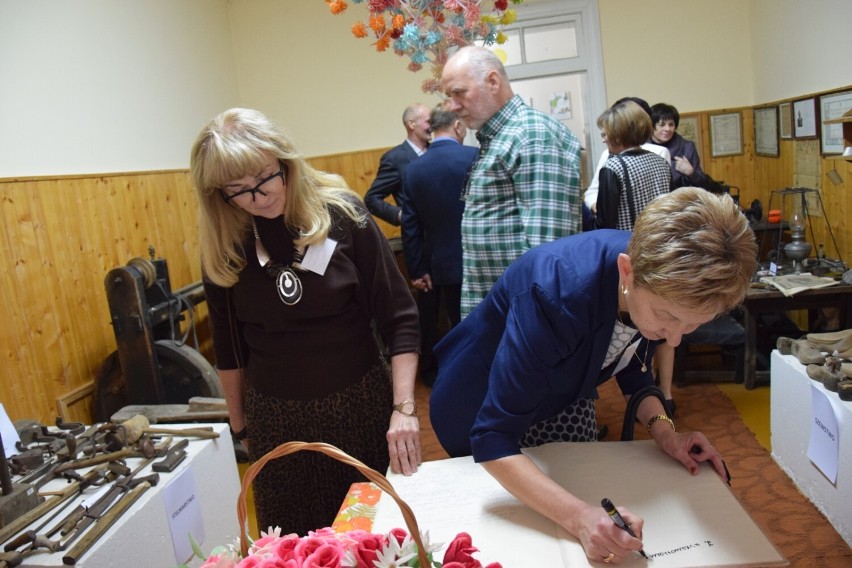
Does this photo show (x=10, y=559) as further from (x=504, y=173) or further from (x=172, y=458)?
(x=504, y=173)

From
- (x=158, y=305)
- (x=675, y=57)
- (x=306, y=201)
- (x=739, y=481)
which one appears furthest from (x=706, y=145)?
(x=306, y=201)

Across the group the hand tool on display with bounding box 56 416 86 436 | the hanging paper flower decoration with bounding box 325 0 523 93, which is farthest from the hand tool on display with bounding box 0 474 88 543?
the hanging paper flower decoration with bounding box 325 0 523 93

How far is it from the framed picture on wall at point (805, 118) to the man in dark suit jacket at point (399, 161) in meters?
2.25

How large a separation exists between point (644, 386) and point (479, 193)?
1.06 metres

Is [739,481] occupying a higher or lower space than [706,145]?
lower

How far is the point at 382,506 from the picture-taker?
1.20 m

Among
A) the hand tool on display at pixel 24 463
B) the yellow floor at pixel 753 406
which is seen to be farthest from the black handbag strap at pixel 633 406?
the yellow floor at pixel 753 406

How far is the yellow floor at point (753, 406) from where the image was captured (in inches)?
125

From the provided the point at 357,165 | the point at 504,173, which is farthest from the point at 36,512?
the point at 357,165

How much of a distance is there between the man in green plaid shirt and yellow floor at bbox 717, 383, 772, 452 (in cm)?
166

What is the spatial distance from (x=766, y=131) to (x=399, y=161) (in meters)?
2.73

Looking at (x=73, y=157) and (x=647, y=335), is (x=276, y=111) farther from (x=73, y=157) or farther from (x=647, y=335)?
(x=647, y=335)

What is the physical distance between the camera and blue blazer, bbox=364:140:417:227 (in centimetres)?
425

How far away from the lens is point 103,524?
4.48ft
